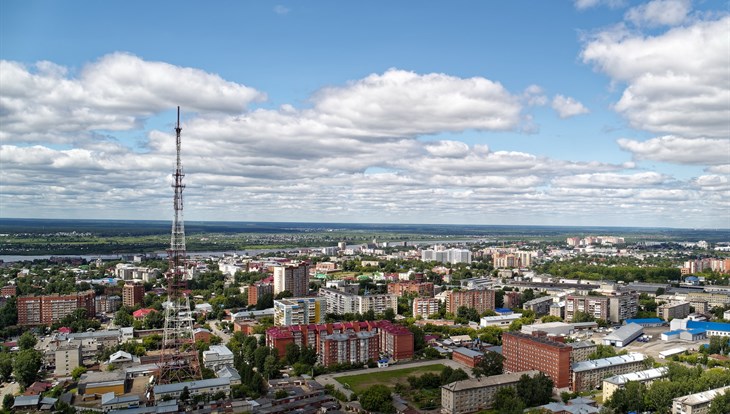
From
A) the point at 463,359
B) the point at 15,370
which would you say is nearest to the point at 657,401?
the point at 463,359

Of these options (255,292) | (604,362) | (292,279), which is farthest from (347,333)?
(292,279)

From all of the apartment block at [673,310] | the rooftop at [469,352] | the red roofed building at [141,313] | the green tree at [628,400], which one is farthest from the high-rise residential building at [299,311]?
the apartment block at [673,310]

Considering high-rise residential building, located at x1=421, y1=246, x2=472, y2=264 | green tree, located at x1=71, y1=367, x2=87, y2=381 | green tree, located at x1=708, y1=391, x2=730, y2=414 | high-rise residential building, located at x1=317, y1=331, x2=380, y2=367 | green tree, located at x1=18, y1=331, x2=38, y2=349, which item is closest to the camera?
green tree, located at x1=708, y1=391, x2=730, y2=414

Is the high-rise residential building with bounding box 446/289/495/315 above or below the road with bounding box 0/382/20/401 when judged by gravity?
above

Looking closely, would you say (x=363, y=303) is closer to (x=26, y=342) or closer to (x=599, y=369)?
(x=599, y=369)

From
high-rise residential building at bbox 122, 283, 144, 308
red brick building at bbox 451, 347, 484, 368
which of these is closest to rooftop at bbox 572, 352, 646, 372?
red brick building at bbox 451, 347, 484, 368

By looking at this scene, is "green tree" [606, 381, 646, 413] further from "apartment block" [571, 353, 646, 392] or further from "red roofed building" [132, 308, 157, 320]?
"red roofed building" [132, 308, 157, 320]

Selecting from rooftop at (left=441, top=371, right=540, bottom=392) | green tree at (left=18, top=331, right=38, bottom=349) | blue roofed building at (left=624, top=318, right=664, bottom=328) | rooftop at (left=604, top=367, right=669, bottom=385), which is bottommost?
blue roofed building at (left=624, top=318, right=664, bottom=328)

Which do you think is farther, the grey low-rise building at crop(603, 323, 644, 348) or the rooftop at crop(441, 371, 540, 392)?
the grey low-rise building at crop(603, 323, 644, 348)
